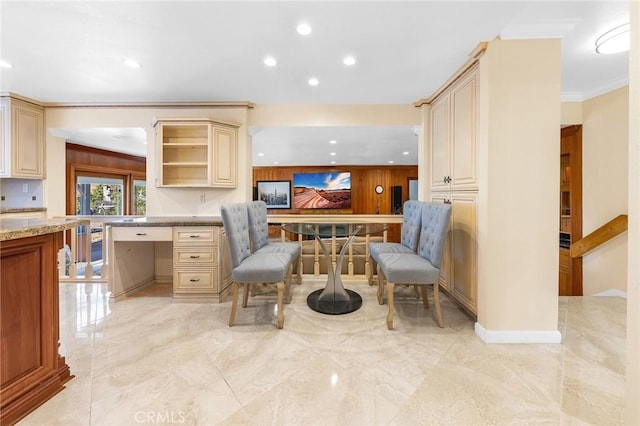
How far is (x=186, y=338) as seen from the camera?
209 centimetres

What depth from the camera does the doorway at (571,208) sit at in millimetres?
3318

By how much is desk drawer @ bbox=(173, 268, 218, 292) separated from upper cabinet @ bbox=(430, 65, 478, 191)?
101 inches

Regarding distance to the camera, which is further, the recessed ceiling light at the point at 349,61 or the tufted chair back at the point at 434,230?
the recessed ceiling light at the point at 349,61

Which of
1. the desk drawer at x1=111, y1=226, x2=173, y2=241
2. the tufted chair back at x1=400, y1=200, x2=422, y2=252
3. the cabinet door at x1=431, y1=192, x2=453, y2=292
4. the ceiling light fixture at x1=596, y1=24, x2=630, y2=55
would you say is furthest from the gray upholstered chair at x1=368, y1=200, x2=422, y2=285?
the desk drawer at x1=111, y1=226, x2=173, y2=241

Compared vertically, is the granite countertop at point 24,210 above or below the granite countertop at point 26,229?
above

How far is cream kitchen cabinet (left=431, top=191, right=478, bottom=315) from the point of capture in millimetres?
2312

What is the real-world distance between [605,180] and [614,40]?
1734 mm

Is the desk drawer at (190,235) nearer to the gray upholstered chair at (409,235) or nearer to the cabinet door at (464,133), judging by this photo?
the gray upholstered chair at (409,235)

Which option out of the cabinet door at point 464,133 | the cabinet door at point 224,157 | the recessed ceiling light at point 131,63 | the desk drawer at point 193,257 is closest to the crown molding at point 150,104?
the cabinet door at point 224,157

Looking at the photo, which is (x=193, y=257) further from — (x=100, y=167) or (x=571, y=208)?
(x=571, y=208)

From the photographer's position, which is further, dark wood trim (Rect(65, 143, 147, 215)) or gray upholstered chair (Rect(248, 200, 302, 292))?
dark wood trim (Rect(65, 143, 147, 215))

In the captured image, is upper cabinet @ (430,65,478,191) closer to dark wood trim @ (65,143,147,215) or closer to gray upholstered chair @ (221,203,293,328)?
gray upholstered chair @ (221,203,293,328)

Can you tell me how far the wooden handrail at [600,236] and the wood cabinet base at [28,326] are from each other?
4.79 m

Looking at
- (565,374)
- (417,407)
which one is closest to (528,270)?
(565,374)
